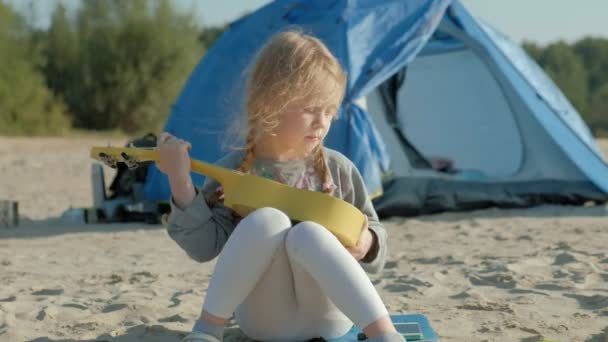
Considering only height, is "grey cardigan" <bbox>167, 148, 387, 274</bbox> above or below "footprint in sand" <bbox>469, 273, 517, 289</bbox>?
above

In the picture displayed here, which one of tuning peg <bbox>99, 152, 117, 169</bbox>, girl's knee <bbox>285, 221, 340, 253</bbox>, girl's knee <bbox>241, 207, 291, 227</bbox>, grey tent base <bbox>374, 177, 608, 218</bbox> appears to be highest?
tuning peg <bbox>99, 152, 117, 169</bbox>

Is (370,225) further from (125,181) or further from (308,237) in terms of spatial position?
(125,181)

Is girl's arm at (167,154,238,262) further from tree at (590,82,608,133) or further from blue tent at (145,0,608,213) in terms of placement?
tree at (590,82,608,133)

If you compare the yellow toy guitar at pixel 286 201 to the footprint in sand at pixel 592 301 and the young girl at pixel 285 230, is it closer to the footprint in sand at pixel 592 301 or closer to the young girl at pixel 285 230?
the young girl at pixel 285 230

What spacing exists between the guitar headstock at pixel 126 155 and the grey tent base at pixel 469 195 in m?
3.30

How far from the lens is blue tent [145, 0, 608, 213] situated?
5.11 metres

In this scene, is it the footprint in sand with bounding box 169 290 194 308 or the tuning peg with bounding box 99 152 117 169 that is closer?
the tuning peg with bounding box 99 152 117 169

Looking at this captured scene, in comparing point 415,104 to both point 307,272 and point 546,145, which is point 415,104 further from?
point 307,272

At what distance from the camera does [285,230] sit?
1949 mm

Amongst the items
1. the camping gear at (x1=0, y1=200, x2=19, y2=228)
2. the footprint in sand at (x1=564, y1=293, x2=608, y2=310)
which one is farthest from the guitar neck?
the camping gear at (x1=0, y1=200, x2=19, y2=228)

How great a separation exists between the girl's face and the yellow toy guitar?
A: 0.16 metres

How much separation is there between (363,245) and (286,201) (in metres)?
0.23

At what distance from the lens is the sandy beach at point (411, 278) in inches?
101

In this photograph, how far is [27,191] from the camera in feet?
24.5
